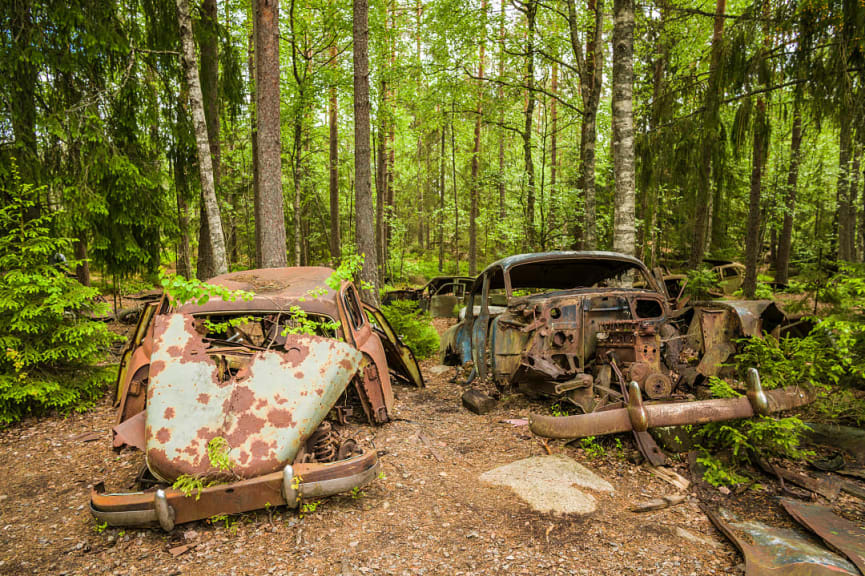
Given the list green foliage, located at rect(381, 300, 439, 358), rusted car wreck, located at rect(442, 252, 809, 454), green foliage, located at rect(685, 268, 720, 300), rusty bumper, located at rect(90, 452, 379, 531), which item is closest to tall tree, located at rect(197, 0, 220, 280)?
green foliage, located at rect(381, 300, 439, 358)

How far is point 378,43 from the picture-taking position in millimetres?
13891

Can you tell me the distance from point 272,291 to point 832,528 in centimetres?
437

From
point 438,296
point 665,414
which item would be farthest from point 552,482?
point 438,296

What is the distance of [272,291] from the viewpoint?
4266mm

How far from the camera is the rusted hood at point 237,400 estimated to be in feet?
9.28

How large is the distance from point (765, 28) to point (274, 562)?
8.77 meters

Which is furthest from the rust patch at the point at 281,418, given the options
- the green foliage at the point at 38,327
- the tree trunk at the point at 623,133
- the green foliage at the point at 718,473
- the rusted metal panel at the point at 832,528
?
the tree trunk at the point at 623,133

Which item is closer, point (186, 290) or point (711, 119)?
point (186, 290)

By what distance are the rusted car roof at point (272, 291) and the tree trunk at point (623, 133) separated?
4780 mm

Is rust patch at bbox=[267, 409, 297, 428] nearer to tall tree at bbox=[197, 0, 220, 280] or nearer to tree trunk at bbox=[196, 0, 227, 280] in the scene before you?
tree trunk at bbox=[196, 0, 227, 280]

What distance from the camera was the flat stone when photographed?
3246mm

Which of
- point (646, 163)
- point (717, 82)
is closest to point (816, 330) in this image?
point (717, 82)

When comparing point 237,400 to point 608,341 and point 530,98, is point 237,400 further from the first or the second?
point 530,98

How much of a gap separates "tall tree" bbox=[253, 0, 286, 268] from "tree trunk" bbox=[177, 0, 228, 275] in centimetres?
113
